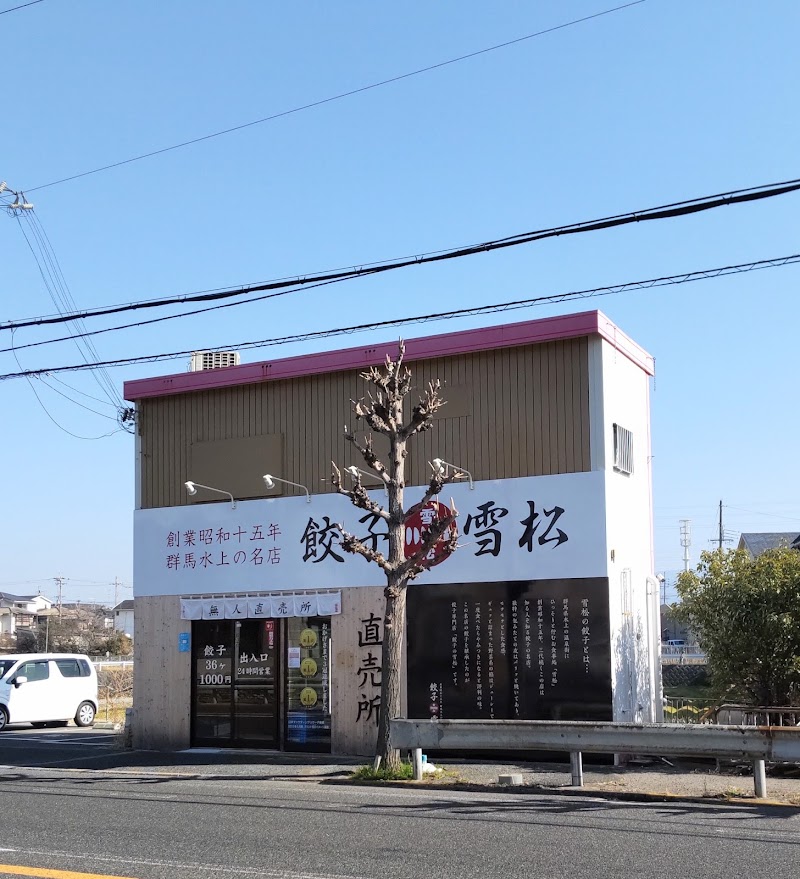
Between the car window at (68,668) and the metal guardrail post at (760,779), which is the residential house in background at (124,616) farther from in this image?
the metal guardrail post at (760,779)

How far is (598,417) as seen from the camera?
52.0 feet

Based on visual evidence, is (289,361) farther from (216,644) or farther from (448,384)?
(216,644)

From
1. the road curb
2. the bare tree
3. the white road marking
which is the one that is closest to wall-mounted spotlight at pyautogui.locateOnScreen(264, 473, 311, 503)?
the bare tree

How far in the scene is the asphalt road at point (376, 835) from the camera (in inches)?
305

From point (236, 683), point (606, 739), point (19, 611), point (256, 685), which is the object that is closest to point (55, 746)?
point (236, 683)

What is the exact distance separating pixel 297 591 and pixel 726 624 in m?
6.85

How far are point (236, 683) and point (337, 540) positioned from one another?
10.2 feet

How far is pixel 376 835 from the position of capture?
9.21 metres

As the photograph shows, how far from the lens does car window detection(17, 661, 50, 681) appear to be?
2598 cm

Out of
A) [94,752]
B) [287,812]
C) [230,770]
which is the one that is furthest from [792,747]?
[94,752]

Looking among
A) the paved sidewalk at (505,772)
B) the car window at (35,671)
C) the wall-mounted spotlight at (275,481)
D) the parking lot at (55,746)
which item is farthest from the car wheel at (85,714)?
the wall-mounted spotlight at (275,481)

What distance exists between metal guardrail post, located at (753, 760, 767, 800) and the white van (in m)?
19.1

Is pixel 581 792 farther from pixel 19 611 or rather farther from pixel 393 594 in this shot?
pixel 19 611

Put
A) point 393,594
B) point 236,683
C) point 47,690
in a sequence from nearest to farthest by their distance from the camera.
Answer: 1. point 393,594
2. point 236,683
3. point 47,690
